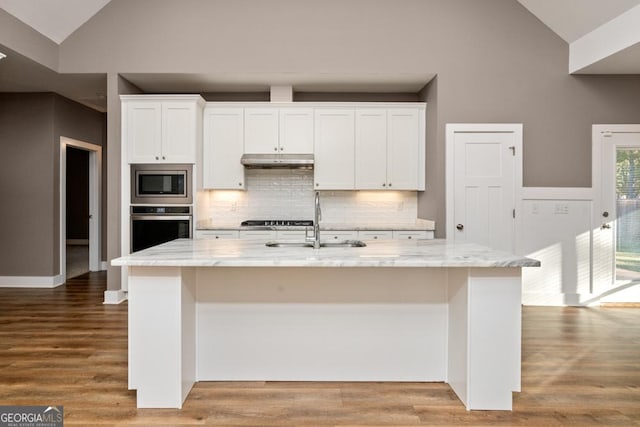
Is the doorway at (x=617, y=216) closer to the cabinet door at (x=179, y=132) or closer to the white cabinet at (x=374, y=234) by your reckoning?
the white cabinet at (x=374, y=234)

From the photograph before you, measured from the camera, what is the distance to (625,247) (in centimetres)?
494

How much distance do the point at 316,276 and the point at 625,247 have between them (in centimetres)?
422

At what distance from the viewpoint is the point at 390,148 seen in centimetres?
521

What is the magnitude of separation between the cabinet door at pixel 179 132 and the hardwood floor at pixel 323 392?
2033 mm

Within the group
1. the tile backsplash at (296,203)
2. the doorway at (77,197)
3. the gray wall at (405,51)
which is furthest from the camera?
the doorway at (77,197)

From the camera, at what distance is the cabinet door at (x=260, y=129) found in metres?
5.20

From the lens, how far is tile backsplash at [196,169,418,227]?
5586 mm

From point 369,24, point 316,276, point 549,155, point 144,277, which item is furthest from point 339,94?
point 144,277

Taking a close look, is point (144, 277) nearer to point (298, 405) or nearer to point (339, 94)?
point (298, 405)

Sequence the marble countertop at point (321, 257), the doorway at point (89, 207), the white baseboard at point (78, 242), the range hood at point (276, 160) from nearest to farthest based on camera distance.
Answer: the marble countertop at point (321, 257) < the range hood at point (276, 160) < the doorway at point (89, 207) < the white baseboard at point (78, 242)


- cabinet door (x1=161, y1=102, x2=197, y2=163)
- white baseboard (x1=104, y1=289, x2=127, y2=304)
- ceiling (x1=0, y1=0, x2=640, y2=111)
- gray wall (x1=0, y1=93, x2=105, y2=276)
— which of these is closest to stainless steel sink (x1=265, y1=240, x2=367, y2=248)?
cabinet door (x1=161, y1=102, x2=197, y2=163)

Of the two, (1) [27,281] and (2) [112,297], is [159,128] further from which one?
(1) [27,281]

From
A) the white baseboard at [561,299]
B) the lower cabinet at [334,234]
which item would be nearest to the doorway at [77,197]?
the lower cabinet at [334,234]

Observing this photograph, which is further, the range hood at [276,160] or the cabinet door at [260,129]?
the cabinet door at [260,129]
